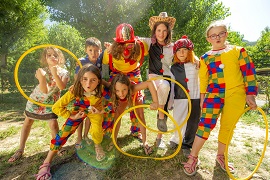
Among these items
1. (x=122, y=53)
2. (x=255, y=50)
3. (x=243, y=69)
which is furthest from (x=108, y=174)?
(x=255, y=50)

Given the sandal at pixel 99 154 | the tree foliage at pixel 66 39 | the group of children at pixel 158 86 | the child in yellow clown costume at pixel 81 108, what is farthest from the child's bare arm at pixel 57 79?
the tree foliage at pixel 66 39

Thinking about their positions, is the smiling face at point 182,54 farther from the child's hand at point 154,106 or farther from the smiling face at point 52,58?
the smiling face at point 52,58

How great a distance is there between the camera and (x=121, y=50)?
133 inches

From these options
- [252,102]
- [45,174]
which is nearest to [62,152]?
[45,174]

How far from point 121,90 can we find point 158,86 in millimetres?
732

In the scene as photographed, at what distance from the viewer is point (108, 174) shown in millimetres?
3096

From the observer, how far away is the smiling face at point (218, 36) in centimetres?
298

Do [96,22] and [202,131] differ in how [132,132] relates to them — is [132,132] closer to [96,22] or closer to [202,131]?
[202,131]

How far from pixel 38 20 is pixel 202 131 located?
77.0 feet

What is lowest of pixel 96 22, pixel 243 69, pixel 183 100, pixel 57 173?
pixel 57 173

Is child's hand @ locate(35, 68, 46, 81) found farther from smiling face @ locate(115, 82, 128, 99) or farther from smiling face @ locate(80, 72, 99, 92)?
smiling face @ locate(115, 82, 128, 99)

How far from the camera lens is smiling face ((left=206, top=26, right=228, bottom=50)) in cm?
298

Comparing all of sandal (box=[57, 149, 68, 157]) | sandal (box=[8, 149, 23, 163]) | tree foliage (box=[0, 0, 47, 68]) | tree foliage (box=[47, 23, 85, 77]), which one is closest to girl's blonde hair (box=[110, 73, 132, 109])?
sandal (box=[57, 149, 68, 157])

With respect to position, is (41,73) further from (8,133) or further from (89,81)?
(8,133)
